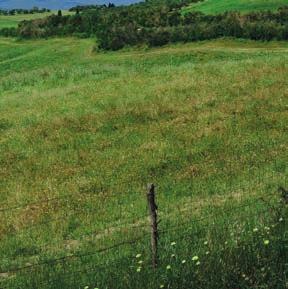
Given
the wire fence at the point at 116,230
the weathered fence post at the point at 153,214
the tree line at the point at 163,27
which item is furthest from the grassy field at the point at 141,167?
the tree line at the point at 163,27

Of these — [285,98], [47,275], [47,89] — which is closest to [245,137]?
[285,98]

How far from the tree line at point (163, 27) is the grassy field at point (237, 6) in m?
4.28

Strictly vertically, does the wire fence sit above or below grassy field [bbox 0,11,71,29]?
below

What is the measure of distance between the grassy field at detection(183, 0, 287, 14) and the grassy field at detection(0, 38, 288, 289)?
27978mm

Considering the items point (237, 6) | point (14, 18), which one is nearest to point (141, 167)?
point (237, 6)

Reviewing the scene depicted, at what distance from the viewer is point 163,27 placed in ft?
196

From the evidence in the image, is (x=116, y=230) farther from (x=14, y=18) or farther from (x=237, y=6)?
(x=14, y=18)

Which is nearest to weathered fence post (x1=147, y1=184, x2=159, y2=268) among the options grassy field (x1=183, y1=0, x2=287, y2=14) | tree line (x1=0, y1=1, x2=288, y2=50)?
tree line (x1=0, y1=1, x2=288, y2=50)

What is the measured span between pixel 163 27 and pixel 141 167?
39551 millimetres

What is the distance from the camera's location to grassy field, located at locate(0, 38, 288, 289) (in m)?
12.0

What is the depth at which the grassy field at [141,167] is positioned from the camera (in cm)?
1202

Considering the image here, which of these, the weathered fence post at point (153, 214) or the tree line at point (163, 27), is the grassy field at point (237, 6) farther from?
the weathered fence post at point (153, 214)

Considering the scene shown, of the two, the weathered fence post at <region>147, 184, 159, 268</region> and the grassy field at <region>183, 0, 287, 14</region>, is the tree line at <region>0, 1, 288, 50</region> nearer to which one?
the grassy field at <region>183, 0, 287, 14</region>

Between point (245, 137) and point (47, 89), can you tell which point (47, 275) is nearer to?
point (245, 137)
